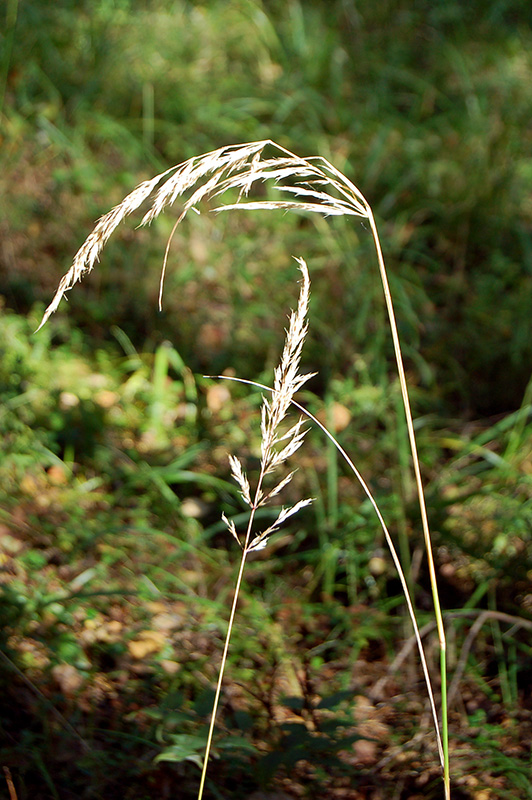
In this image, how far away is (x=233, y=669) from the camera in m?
1.86

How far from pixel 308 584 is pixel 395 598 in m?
0.27

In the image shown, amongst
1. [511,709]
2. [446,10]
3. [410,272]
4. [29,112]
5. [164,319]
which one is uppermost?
[446,10]

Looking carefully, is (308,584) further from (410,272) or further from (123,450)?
(410,272)

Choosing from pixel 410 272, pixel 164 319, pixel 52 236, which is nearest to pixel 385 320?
pixel 410 272

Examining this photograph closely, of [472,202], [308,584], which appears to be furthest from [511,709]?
[472,202]

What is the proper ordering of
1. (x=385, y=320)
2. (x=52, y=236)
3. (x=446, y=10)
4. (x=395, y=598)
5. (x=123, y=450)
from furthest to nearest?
(x=446, y=10)
(x=52, y=236)
(x=385, y=320)
(x=123, y=450)
(x=395, y=598)

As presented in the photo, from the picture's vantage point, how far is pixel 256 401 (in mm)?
2725

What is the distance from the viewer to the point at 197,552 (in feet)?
7.10

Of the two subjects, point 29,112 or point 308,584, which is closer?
point 308,584

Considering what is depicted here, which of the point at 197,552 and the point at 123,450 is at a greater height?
the point at 123,450

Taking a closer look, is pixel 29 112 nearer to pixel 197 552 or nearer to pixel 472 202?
pixel 472 202

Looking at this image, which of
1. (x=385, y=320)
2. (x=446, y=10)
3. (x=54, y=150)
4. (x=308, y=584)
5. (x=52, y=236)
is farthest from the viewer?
(x=446, y=10)

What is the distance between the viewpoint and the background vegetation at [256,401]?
169 centimetres

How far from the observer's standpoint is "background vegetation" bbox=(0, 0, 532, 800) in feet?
5.54
